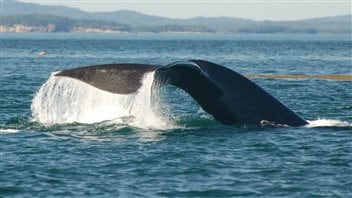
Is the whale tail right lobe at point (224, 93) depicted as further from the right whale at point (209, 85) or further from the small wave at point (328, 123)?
the small wave at point (328, 123)

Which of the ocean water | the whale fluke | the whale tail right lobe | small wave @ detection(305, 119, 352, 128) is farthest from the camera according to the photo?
small wave @ detection(305, 119, 352, 128)

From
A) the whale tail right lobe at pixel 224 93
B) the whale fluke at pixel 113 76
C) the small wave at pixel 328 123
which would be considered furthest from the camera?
the small wave at pixel 328 123

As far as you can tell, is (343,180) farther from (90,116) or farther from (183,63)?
(90,116)

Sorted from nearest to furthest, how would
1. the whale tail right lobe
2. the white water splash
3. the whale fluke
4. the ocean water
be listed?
the ocean water < the whale fluke < the whale tail right lobe < the white water splash

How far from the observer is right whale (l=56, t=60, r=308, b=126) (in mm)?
15633

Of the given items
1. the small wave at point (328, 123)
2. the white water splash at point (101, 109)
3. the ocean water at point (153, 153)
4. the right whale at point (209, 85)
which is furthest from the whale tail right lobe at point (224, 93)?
the small wave at point (328, 123)

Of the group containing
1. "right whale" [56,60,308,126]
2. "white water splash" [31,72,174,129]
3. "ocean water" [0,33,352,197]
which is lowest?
"ocean water" [0,33,352,197]

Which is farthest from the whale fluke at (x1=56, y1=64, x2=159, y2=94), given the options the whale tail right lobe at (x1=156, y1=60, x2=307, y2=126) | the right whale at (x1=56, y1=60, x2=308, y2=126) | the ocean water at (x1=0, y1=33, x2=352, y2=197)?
the whale tail right lobe at (x1=156, y1=60, x2=307, y2=126)

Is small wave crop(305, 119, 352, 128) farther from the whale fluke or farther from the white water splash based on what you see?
the whale fluke

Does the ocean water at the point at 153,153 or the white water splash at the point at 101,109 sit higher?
the white water splash at the point at 101,109

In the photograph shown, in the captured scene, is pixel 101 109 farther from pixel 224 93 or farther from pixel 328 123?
pixel 328 123

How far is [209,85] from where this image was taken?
16406 mm

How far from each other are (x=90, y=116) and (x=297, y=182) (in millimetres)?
6538

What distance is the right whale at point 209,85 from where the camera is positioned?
15.6m
